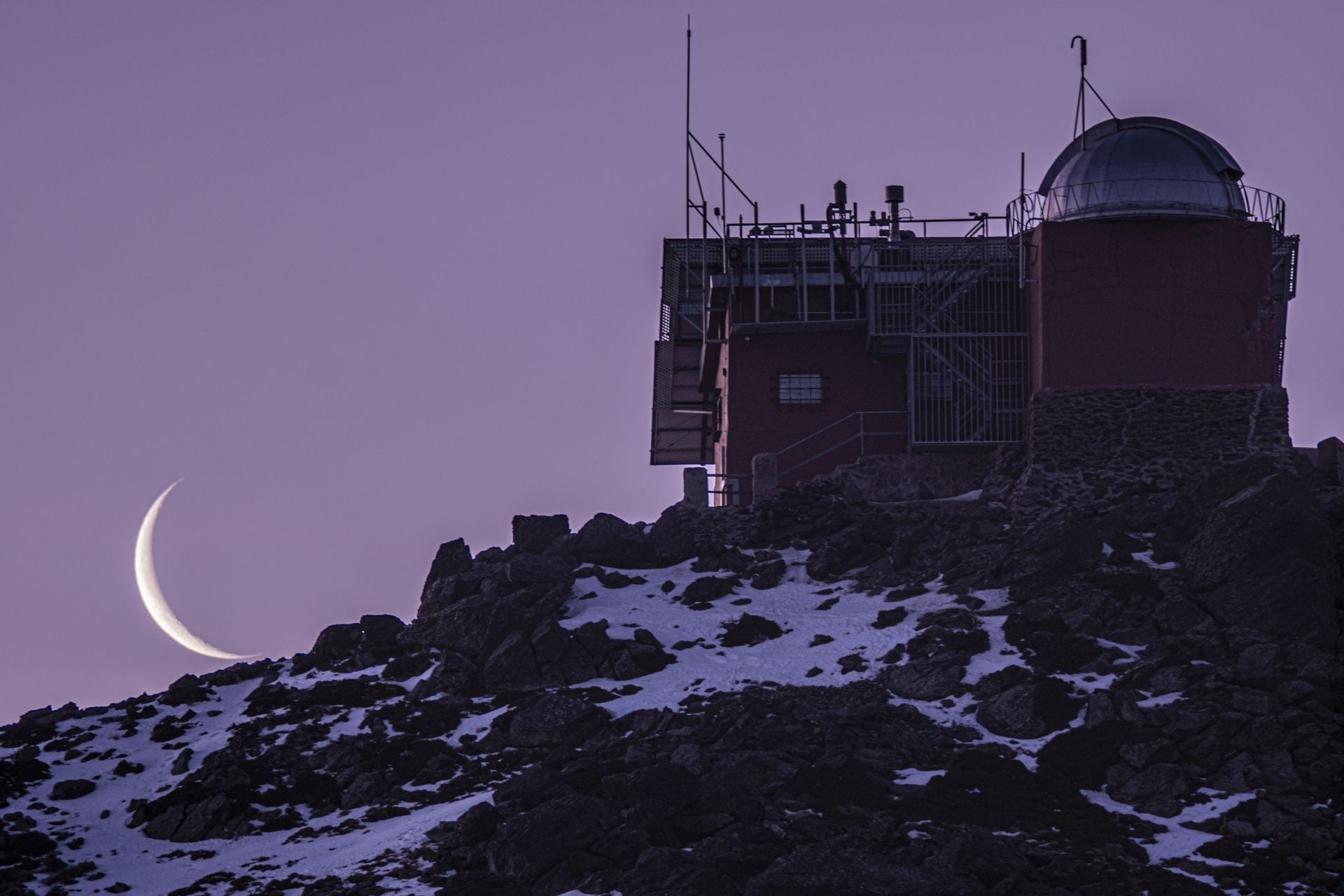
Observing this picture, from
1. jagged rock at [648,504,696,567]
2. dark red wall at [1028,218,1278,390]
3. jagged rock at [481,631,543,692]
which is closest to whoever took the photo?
jagged rock at [481,631,543,692]

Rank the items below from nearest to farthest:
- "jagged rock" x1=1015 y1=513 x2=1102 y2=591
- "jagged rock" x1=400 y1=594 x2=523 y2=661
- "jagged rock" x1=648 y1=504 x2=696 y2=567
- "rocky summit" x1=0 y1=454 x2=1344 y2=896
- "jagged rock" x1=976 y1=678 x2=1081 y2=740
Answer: "rocky summit" x1=0 y1=454 x2=1344 y2=896
"jagged rock" x1=976 y1=678 x2=1081 y2=740
"jagged rock" x1=1015 y1=513 x2=1102 y2=591
"jagged rock" x1=400 y1=594 x2=523 y2=661
"jagged rock" x1=648 y1=504 x2=696 y2=567

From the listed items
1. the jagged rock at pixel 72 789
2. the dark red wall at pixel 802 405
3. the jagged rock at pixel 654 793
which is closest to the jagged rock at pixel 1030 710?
the jagged rock at pixel 654 793

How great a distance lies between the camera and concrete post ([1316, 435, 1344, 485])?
128ft

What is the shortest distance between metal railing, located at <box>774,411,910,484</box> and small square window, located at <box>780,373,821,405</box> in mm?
958

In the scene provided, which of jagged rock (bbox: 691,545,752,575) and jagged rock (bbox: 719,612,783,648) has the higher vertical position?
jagged rock (bbox: 691,545,752,575)

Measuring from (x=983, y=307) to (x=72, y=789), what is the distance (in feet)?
83.3

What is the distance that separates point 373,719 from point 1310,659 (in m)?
19.0

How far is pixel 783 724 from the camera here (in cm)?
3053

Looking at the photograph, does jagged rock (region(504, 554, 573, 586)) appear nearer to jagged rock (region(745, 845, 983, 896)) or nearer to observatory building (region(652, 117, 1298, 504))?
observatory building (region(652, 117, 1298, 504))

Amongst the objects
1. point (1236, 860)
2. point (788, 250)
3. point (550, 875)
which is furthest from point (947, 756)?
point (788, 250)

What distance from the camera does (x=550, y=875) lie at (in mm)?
25672

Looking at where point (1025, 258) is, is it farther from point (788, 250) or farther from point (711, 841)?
point (711, 841)

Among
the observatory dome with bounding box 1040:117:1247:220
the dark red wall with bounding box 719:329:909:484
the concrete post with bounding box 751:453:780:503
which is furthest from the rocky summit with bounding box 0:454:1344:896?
the observatory dome with bounding box 1040:117:1247:220

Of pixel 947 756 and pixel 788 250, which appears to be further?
pixel 788 250
